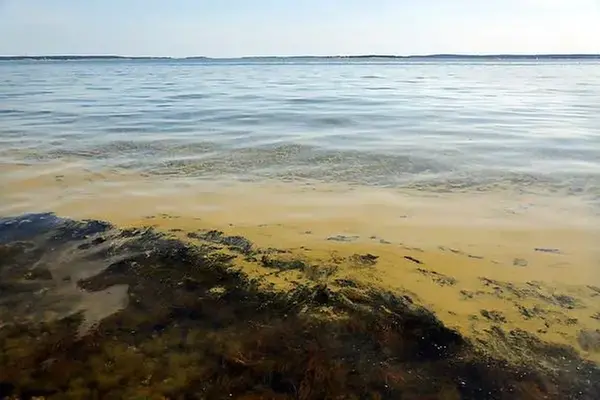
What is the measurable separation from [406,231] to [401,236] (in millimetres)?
179

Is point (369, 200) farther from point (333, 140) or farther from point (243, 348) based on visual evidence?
point (333, 140)

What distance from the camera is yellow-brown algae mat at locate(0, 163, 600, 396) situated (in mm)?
4039

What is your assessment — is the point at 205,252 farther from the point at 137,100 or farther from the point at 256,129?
the point at 137,100

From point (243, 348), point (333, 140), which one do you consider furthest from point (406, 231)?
point (333, 140)

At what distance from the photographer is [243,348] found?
139 inches

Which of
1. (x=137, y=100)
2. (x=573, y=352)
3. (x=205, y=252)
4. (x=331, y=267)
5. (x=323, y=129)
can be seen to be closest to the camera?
(x=573, y=352)

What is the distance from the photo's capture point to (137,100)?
72.3 feet

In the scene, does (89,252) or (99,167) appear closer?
(89,252)

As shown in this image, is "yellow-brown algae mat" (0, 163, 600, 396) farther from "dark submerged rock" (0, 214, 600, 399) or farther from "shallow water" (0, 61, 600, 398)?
"dark submerged rock" (0, 214, 600, 399)

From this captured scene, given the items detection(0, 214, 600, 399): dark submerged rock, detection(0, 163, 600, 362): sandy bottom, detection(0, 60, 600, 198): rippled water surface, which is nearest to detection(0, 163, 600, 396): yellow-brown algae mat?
detection(0, 163, 600, 362): sandy bottom

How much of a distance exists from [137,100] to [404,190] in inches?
679

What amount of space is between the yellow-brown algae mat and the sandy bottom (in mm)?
13

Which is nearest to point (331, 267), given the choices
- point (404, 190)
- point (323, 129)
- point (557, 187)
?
point (404, 190)

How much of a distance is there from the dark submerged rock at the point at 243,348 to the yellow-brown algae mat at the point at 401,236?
0.18 m
